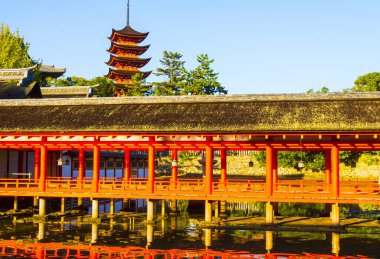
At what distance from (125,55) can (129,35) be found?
12.3 feet

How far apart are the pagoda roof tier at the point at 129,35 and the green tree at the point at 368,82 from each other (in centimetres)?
3880

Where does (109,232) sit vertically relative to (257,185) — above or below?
below

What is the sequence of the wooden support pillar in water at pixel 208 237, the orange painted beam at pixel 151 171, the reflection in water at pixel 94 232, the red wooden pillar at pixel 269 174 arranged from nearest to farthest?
the wooden support pillar in water at pixel 208 237 → the reflection in water at pixel 94 232 → the red wooden pillar at pixel 269 174 → the orange painted beam at pixel 151 171

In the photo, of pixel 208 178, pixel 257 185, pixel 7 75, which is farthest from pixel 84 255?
pixel 7 75

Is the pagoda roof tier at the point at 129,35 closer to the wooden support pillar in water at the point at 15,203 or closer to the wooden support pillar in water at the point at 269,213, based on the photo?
the wooden support pillar in water at the point at 15,203

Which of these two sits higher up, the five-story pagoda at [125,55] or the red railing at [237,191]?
the five-story pagoda at [125,55]

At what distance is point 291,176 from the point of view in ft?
217

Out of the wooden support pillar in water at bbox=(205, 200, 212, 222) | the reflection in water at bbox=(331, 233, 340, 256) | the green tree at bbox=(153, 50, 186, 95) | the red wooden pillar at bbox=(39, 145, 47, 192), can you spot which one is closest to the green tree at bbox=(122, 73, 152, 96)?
the green tree at bbox=(153, 50, 186, 95)

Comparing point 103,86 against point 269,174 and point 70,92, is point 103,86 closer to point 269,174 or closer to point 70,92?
point 70,92

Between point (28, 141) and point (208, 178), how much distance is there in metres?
12.6

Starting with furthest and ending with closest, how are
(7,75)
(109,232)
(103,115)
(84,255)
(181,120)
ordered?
(7,75) → (103,115) → (181,120) → (109,232) → (84,255)

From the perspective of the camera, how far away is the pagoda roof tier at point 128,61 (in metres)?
91.8

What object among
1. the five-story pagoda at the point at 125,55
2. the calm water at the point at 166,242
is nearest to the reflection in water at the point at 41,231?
the calm water at the point at 166,242

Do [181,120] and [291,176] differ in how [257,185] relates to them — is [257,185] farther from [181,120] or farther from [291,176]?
[291,176]
